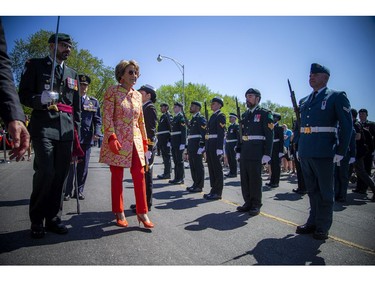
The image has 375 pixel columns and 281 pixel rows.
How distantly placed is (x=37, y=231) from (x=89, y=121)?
113 inches

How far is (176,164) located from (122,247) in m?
5.43

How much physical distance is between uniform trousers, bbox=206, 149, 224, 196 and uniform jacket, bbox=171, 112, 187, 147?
1993 millimetres

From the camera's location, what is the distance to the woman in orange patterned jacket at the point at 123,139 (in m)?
3.52

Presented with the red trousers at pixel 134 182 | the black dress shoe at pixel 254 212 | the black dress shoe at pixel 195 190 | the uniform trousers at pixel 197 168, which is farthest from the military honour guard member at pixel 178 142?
the red trousers at pixel 134 182

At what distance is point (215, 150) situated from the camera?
624 cm

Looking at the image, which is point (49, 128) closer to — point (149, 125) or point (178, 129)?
point (149, 125)

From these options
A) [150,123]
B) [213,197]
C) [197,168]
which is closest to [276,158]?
[197,168]

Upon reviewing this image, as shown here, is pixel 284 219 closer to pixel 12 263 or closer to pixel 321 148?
pixel 321 148

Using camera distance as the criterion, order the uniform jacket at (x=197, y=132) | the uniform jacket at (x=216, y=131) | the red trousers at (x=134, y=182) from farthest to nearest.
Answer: the uniform jacket at (x=197, y=132), the uniform jacket at (x=216, y=131), the red trousers at (x=134, y=182)

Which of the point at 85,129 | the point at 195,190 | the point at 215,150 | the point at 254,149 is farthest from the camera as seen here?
the point at 195,190

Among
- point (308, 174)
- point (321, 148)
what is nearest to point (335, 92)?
point (321, 148)

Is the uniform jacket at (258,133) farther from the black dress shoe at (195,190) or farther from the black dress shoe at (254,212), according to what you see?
the black dress shoe at (195,190)

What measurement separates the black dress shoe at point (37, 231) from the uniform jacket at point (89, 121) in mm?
2526

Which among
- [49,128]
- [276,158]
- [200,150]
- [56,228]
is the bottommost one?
[56,228]
